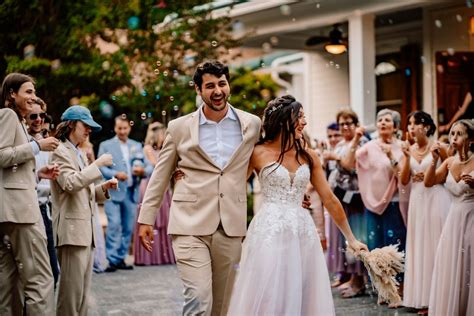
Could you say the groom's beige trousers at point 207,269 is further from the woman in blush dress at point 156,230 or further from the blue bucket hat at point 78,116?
the woman in blush dress at point 156,230

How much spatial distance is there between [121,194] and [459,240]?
235 inches

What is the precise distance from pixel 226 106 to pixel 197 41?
971 centimetres

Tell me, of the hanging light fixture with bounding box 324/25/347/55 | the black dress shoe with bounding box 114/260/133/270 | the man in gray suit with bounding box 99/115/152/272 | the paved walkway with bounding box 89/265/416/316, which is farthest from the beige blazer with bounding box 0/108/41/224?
the hanging light fixture with bounding box 324/25/347/55

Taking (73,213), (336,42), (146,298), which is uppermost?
(336,42)

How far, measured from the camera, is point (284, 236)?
541 centimetres

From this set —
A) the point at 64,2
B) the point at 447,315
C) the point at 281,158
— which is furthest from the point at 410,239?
the point at 64,2

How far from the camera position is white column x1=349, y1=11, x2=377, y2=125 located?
13547 mm

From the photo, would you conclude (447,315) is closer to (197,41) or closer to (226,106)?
(226,106)

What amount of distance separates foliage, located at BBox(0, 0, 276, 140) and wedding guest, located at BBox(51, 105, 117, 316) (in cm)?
771

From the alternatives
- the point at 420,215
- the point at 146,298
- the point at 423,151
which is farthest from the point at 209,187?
the point at 146,298

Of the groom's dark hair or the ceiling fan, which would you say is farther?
the ceiling fan

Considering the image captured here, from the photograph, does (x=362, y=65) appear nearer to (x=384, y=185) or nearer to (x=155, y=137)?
(x=155, y=137)

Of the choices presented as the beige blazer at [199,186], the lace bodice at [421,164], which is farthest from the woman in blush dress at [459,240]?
the beige blazer at [199,186]

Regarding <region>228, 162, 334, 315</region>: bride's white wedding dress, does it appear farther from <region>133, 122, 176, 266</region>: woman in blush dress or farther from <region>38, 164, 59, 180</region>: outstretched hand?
<region>133, 122, 176, 266</region>: woman in blush dress
